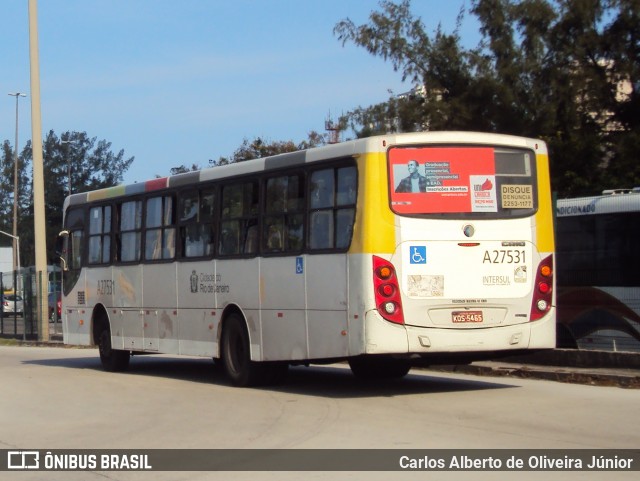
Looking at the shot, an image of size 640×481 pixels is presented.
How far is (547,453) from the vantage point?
9281 mm

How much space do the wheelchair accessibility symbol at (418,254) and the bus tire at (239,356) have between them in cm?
325

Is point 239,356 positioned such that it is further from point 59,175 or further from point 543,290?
point 59,175

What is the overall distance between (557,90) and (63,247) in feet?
47.5

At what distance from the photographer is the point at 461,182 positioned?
13.3 metres

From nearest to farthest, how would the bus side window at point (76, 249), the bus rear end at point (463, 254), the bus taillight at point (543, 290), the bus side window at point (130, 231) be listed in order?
1. the bus rear end at point (463, 254)
2. the bus taillight at point (543, 290)
3. the bus side window at point (130, 231)
4. the bus side window at point (76, 249)

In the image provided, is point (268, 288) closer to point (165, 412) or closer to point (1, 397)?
point (165, 412)

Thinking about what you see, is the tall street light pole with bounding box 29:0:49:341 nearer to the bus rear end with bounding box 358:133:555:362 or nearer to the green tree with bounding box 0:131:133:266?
the bus rear end with bounding box 358:133:555:362

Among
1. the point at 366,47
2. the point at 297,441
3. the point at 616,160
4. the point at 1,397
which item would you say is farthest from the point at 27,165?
the point at 297,441

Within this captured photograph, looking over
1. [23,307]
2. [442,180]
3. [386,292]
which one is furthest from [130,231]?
[23,307]

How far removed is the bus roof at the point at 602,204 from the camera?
67.2 feet

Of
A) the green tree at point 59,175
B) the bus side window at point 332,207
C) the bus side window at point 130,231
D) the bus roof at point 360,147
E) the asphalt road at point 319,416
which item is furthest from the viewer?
the green tree at point 59,175

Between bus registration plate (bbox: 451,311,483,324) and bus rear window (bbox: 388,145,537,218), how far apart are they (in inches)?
45.6

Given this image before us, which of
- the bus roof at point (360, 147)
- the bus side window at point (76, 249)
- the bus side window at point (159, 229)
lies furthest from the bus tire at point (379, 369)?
the bus side window at point (76, 249)

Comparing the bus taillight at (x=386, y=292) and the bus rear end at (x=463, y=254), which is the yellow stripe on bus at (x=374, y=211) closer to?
the bus rear end at (x=463, y=254)
